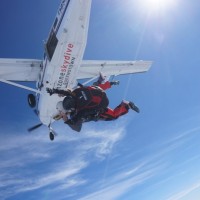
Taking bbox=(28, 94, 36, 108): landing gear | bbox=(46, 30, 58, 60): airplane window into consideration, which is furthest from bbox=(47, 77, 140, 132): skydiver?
bbox=(28, 94, 36, 108): landing gear

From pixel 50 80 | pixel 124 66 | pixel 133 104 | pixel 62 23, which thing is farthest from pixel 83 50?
pixel 124 66

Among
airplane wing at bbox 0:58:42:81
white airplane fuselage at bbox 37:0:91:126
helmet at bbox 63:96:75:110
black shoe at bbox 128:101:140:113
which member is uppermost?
airplane wing at bbox 0:58:42:81

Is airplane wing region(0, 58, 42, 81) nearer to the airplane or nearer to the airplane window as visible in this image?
the airplane

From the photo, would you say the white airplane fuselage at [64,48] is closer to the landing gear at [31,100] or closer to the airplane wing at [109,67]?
the landing gear at [31,100]

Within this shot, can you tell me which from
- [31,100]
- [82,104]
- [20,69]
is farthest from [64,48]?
[20,69]

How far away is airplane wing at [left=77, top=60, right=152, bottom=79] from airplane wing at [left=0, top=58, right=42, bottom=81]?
10.7 ft

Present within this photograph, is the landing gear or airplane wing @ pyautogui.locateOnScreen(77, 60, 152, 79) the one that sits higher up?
airplane wing @ pyautogui.locateOnScreen(77, 60, 152, 79)

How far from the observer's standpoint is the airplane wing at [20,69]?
55.9 ft

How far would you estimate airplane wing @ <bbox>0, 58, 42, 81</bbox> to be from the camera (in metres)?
17.0

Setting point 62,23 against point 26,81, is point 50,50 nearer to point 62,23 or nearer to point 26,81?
point 62,23

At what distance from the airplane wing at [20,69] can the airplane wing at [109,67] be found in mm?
3273

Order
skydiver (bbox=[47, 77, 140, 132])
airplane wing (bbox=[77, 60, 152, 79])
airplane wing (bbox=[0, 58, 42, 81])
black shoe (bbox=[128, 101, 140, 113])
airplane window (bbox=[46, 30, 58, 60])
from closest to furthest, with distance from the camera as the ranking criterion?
skydiver (bbox=[47, 77, 140, 132]) → black shoe (bbox=[128, 101, 140, 113]) → airplane window (bbox=[46, 30, 58, 60]) → airplane wing (bbox=[0, 58, 42, 81]) → airplane wing (bbox=[77, 60, 152, 79])

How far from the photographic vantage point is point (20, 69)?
17.7 m

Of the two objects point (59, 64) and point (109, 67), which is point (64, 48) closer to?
point (59, 64)
